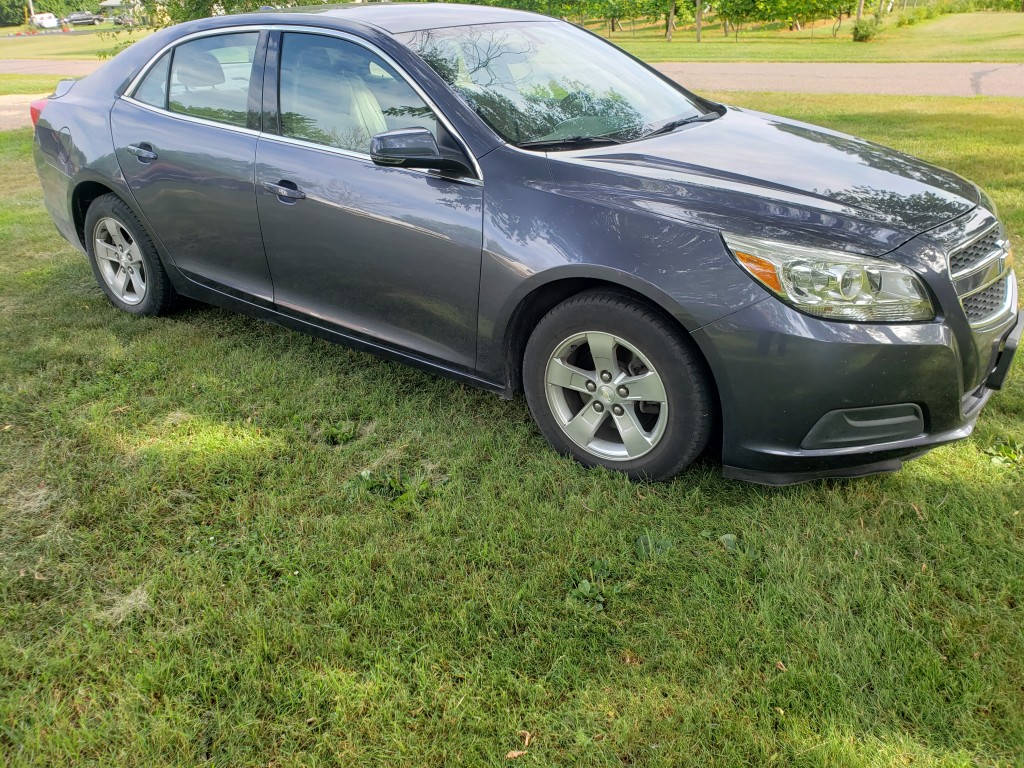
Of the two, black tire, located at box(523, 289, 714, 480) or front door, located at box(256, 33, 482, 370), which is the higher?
front door, located at box(256, 33, 482, 370)

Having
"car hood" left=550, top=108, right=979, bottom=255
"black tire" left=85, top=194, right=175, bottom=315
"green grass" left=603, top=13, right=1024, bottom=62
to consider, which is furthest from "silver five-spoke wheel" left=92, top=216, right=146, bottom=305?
"green grass" left=603, top=13, right=1024, bottom=62

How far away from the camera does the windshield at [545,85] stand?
3.32m

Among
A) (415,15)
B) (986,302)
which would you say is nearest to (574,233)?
(986,302)

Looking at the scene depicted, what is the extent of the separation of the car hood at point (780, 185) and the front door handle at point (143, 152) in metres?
2.26

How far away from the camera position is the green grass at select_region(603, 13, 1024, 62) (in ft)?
70.3

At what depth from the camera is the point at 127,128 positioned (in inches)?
170

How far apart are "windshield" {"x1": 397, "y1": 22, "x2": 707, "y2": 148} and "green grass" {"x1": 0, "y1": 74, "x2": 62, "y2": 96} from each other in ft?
54.7

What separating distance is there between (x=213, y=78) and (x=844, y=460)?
3.34 m

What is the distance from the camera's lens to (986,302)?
2.90 m

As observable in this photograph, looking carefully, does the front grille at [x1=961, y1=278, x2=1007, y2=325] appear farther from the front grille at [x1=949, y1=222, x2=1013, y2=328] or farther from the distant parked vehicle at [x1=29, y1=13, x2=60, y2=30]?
the distant parked vehicle at [x1=29, y1=13, x2=60, y2=30]

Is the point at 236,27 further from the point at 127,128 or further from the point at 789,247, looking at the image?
the point at 789,247

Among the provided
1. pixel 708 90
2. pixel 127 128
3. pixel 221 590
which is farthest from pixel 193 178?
pixel 708 90

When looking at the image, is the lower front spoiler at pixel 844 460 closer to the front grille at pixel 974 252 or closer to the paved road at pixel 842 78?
the front grille at pixel 974 252

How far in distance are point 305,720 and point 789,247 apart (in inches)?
78.7
